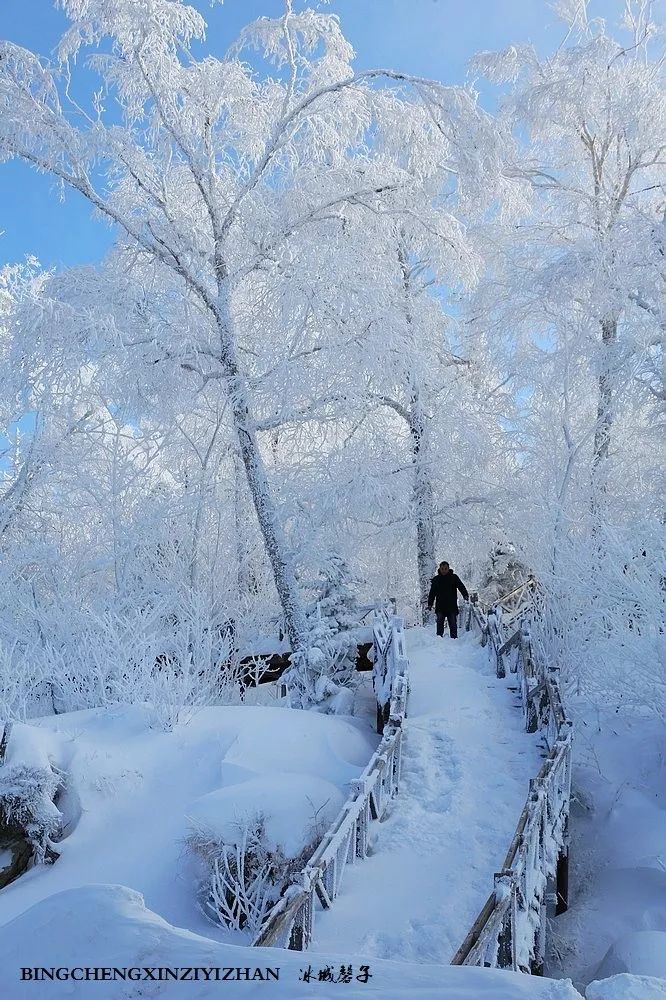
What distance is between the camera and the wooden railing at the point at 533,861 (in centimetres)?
491

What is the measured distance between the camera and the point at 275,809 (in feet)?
23.4

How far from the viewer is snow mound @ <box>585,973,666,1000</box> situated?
10.5 feet

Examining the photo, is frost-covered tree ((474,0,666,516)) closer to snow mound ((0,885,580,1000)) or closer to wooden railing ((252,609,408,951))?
wooden railing ((252,609,408,951))

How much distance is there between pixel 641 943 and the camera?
23.5ft

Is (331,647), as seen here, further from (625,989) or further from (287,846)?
(625,989)

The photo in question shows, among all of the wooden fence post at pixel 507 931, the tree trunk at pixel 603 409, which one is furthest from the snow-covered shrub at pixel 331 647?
the wooden fence post at pixel 507 931

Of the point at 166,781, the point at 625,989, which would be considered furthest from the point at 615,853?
the point at 625,989

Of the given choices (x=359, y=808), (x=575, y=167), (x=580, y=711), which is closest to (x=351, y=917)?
(x=359, y=808)

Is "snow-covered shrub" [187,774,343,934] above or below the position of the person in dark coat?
below

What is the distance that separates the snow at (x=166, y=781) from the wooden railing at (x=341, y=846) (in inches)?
20.6

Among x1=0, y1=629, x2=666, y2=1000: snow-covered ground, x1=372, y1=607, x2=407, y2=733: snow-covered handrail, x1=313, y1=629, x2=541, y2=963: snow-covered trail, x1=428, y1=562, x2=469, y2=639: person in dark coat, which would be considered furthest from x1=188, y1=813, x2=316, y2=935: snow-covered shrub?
x1=428, y1=562, x2=469, y2=639: person in dark coat

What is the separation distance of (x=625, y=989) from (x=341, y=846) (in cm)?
354

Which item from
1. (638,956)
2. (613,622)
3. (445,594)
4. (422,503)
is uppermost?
(422,503)

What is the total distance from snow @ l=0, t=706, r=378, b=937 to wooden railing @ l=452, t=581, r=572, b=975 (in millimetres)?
2223
